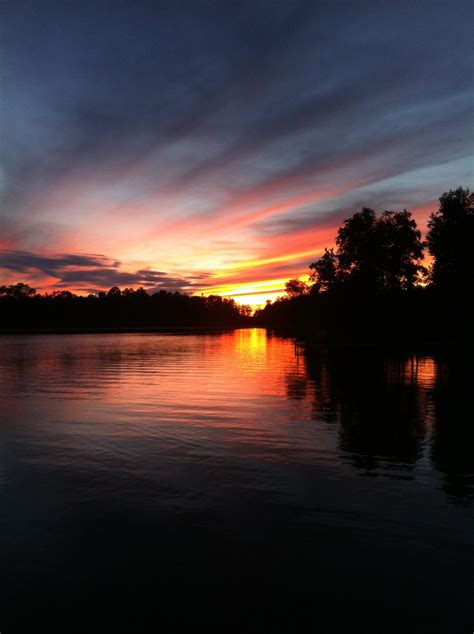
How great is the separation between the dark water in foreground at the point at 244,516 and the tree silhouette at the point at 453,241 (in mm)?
A: 58274

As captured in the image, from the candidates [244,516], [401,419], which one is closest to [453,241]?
[401,419]

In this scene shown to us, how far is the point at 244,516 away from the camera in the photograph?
910 cm

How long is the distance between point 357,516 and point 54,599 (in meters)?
5.79

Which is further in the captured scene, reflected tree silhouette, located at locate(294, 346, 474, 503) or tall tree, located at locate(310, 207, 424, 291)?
tall tree, located at locate(310, 207, 424, 291)

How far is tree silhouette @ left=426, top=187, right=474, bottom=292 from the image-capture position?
70.3 metres

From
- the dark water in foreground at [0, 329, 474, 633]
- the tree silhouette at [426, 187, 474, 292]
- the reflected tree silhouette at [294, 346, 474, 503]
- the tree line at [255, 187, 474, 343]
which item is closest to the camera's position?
the dark water in foreground at [0, 329, 474, 633]

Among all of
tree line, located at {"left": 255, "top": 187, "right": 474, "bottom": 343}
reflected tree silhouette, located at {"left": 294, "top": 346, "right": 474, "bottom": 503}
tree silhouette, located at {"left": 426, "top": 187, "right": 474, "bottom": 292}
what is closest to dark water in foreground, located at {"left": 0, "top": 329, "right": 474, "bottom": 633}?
reflected tree silhouette, located at {"left": 294, "top": 346, "right": 474, "bottom": 503}

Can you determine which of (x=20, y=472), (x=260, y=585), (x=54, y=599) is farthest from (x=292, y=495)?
(x=20, y=472)

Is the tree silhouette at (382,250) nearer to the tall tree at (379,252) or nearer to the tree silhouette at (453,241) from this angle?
the tall tree at (379,252)

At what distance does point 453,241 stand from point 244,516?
72812 millimetres

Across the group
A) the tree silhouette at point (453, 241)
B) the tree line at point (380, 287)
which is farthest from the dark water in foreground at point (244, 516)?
the tree line at point (380, 287)

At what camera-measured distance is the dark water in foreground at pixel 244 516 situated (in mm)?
6609

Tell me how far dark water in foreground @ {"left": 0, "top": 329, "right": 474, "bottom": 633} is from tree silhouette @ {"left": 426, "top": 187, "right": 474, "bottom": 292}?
191 ft

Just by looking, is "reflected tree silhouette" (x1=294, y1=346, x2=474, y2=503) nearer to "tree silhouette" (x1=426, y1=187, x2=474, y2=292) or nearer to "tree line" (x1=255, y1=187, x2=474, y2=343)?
"tree silhouette" (x1=426, y1=187, x2=474, y2=292)
